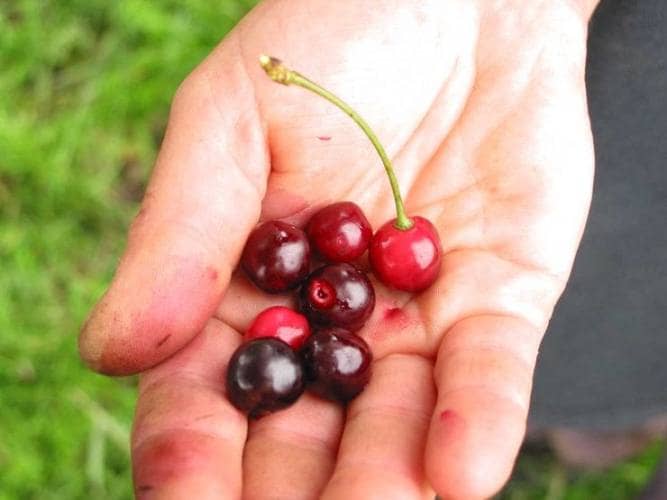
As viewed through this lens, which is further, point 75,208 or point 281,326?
point 75,208

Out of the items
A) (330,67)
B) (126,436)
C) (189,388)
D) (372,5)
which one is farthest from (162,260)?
(126,436)

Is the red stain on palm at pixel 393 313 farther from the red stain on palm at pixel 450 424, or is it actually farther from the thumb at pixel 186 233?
the red stain on palm at pixel 450 424

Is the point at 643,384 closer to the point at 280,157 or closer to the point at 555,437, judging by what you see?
the point at 555,437

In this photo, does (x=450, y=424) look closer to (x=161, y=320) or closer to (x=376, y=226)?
(x=161, y=320)

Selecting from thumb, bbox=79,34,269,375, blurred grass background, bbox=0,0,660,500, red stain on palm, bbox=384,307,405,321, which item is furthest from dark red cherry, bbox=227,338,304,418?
blurred grass background, bbox=0,0,660,500

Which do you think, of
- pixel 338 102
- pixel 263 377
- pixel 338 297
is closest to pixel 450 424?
pixel 263 377

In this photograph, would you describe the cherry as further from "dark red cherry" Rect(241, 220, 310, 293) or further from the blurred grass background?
the blurred grass background

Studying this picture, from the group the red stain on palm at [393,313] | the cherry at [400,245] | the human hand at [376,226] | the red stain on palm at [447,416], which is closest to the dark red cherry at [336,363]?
the human hand at [376,226]
